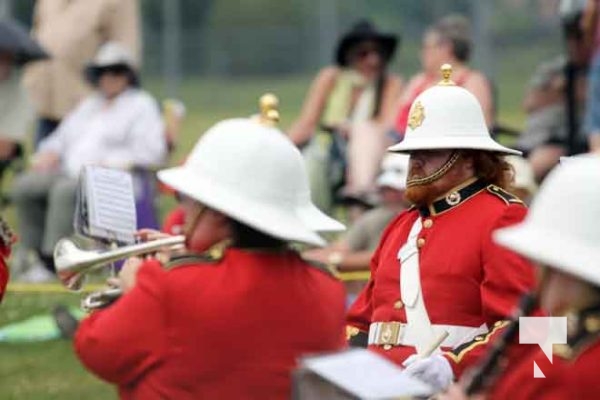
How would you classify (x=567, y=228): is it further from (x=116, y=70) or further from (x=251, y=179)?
(x=116, y=70)

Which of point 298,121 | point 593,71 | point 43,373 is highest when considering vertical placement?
point 593,71

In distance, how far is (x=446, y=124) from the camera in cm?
665

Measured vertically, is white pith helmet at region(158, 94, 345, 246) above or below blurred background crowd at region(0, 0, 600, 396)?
above

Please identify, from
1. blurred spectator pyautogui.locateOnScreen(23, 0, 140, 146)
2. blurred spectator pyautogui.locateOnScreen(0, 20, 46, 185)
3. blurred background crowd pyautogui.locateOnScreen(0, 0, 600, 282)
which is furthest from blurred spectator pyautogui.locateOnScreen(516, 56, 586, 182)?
blurred spectator pyautogui.locateOnScreen(0, 20, 46, 185)

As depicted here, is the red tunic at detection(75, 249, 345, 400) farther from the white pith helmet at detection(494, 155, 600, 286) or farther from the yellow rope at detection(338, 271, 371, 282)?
the yellow rope at detection(338, 271, 371, 282)

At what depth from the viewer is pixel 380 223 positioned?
36.5 feet

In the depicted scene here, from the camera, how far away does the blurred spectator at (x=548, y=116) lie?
42.2 ft

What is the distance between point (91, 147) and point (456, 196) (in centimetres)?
703

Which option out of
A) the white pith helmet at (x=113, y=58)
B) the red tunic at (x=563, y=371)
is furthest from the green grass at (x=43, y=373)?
the red tunic at (x=563, y=371)

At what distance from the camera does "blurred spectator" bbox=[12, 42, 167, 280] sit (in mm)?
13453

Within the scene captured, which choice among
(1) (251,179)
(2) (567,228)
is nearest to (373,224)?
(1) (251,179)

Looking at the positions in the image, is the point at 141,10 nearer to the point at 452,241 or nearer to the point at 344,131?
the point at 344,131

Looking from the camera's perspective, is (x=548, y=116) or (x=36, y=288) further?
(x=548, y=116)

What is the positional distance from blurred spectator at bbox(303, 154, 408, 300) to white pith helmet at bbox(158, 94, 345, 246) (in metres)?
5.33
